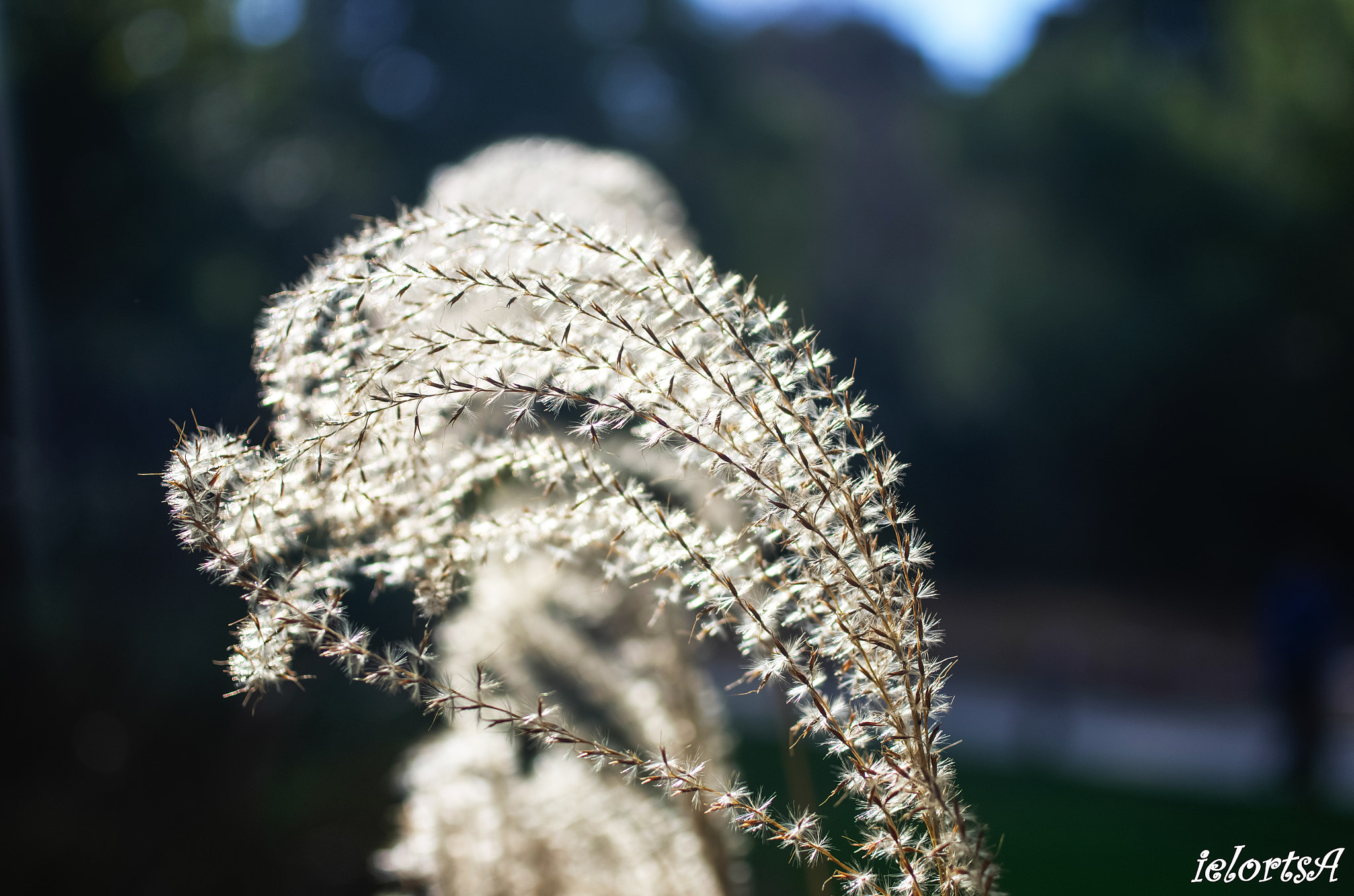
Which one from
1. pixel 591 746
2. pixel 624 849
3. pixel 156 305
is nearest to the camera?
pixel 591 746

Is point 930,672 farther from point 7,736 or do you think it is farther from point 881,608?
point 7,736

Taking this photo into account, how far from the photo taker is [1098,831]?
19.1ft

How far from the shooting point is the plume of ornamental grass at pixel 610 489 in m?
1.00

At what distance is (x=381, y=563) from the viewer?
1.12m

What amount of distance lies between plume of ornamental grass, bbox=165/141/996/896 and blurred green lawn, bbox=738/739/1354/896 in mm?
2242

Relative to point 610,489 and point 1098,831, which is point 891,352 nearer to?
point 1098,831

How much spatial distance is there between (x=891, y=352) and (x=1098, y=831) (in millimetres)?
12180

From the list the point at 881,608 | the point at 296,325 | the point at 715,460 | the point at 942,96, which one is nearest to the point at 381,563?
the point at 296,325

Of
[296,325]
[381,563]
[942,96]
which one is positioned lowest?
[381,563]

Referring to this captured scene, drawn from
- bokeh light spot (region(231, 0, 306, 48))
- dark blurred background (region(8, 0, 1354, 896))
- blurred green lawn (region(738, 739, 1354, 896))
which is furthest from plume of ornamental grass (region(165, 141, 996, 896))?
bokeh light spot (region(231, 0, 306, 48))

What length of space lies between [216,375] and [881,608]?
31.0 feet

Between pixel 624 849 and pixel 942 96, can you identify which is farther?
pixel 942 96

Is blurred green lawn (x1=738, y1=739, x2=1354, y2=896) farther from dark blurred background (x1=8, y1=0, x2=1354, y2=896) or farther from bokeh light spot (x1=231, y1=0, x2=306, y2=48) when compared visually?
bokeh light spot (x1=231, y1=0, x2=306, y2=48)

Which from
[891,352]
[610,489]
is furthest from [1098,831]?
[891,352]
